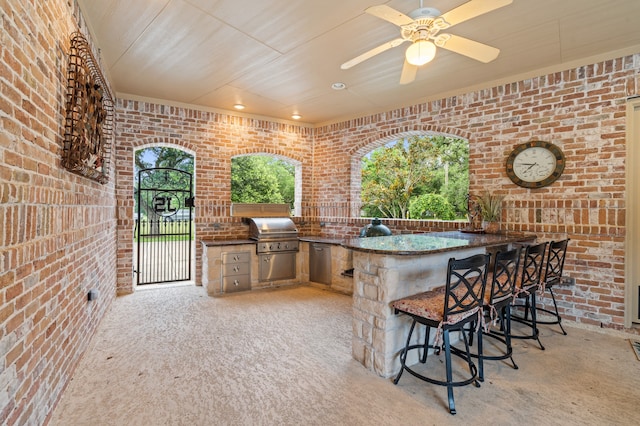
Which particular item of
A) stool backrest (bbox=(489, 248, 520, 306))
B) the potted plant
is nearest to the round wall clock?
the potted plant

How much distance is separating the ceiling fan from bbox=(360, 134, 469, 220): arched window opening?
5.36m

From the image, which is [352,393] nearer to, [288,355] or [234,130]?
[288,355]

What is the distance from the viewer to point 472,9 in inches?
80.4

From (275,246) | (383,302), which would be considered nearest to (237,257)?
(275,246)

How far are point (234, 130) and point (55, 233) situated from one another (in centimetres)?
410

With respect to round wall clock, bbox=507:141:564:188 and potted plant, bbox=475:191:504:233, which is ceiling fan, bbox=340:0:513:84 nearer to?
round wall clock, bbox=507:141:564:188

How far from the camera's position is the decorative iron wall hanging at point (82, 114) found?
228 centimetres

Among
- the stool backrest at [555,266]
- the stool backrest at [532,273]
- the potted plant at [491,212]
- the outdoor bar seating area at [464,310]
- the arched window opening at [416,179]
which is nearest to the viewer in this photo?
the outdoor bar seating area at [464,310]

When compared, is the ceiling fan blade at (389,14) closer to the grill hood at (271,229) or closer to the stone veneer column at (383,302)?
the stone veneer column at (383,302)

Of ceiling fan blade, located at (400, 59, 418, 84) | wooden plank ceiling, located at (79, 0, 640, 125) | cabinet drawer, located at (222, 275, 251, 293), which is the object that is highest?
wooden plank ceiling, located at (79, 0, 640, 125)

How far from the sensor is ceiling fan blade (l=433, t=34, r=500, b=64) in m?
2.37

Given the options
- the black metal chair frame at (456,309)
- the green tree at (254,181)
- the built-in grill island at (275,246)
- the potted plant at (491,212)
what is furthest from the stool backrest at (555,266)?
the green tree at (254,181)

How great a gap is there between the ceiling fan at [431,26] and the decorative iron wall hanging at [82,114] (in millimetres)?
2187

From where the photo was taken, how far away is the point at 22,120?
63.0 inches
